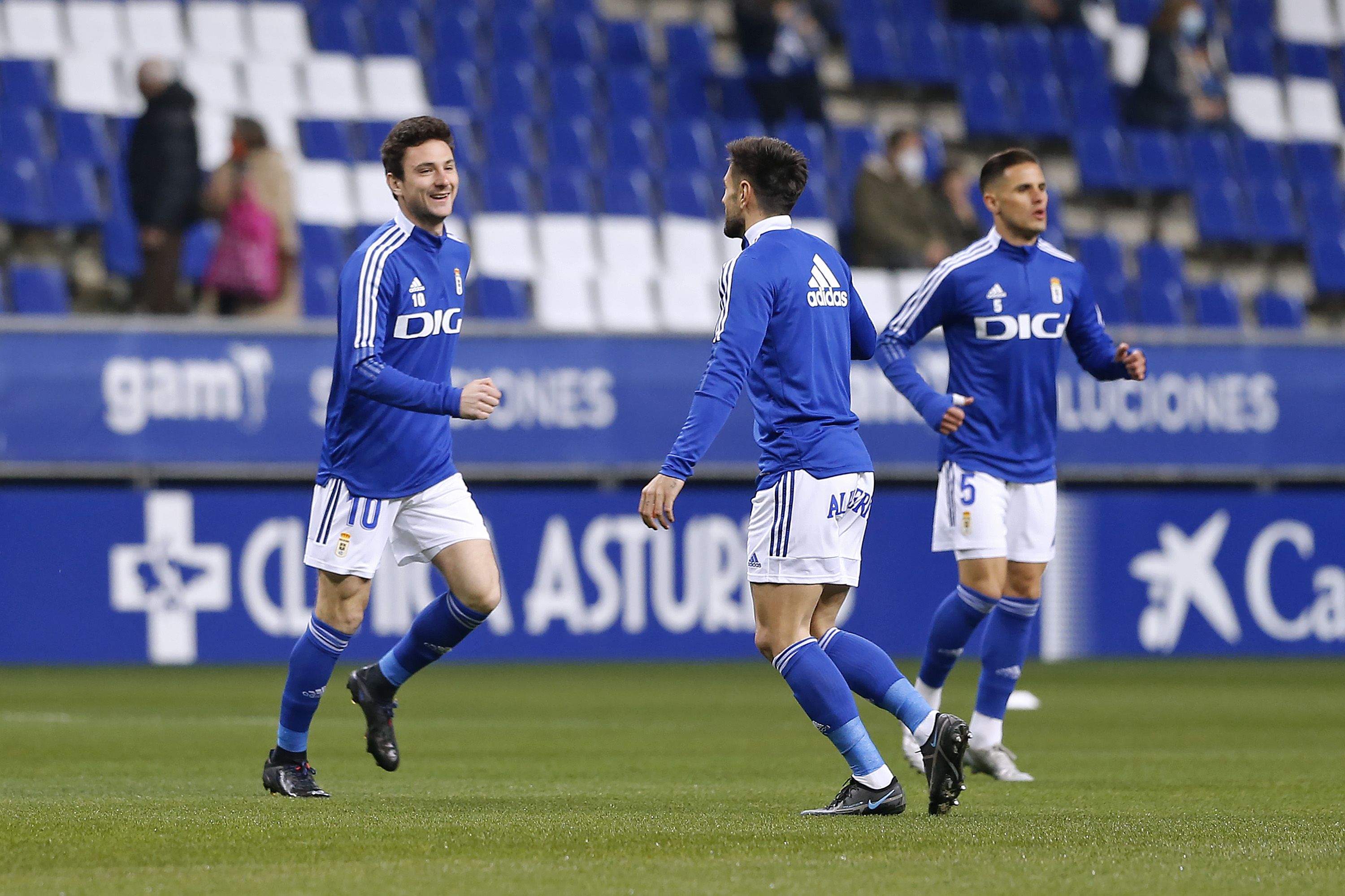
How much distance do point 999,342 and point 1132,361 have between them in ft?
1.63

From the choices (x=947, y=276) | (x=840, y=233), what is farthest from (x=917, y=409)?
(x=840, y=233)

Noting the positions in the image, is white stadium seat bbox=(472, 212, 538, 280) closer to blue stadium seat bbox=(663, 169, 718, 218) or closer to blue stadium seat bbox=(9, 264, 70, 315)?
blue stadium seat bbox=(663, 169, 718, 218)

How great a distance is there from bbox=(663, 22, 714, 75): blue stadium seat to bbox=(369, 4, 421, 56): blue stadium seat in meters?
2.36

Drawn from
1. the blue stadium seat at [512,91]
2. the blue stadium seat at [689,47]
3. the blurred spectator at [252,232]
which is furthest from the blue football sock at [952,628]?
the blue stadium seat at [689,47]

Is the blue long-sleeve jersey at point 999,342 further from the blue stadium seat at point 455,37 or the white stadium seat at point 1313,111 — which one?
the white stadium seat at point 1313,111

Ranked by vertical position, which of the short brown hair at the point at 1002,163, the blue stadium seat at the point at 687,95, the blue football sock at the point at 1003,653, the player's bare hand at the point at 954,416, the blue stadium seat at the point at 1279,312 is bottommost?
the blue football sock at the point at 1003,653

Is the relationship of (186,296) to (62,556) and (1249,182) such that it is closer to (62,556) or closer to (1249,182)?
(62,556)

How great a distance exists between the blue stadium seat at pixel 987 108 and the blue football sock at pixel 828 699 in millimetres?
14135

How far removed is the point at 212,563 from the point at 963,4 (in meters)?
10.2

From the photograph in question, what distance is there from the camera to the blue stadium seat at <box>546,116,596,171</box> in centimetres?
1753

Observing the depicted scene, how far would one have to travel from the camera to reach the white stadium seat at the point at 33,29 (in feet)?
54.3

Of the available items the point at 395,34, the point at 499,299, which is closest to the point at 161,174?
the point at 499,299

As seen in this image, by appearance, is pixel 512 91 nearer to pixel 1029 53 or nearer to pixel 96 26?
pixel 96 26

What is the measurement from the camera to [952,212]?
16.6m
